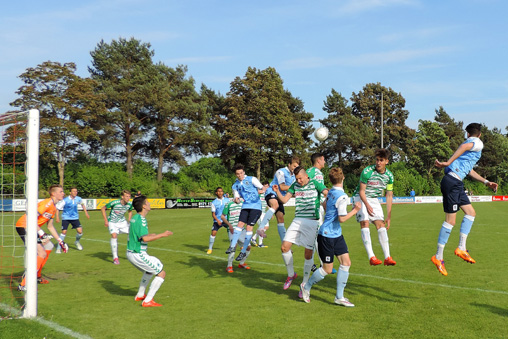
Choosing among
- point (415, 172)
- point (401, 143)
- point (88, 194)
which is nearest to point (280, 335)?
point (88, 194)

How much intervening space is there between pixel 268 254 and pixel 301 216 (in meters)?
5.65

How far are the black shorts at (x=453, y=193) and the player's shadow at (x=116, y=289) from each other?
6.07 meters

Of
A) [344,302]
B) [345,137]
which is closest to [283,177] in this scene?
[344,302]

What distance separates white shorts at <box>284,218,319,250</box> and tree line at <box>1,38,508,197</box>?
140 ft

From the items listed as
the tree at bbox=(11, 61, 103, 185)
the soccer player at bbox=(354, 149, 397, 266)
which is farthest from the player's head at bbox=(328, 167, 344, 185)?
the tree at bbox=(11, 61, 103, 185)

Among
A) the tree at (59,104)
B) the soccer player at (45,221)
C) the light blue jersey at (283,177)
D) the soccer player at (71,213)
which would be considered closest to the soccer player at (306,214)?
the light blue jersey at (283,177)

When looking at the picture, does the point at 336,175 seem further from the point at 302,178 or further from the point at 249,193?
the point at 249,193

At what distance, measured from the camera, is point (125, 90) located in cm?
5334

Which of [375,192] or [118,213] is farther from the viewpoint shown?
[118,213]

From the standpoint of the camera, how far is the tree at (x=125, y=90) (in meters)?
52.3

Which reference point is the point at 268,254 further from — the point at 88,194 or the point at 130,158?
the point at 130,158

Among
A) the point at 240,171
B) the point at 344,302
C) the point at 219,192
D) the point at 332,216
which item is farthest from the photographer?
the point at 219,192

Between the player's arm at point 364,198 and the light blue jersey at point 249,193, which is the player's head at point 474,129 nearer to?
the player's arm at point 364,198

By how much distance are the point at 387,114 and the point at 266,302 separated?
77449mm
